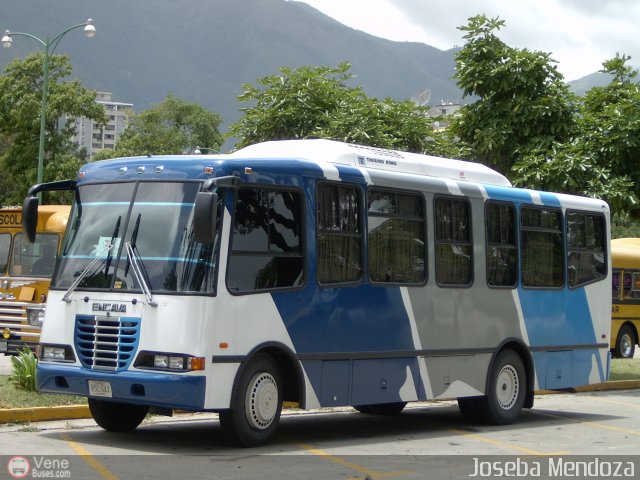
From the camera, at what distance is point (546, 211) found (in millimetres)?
15148

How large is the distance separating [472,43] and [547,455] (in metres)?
10.6

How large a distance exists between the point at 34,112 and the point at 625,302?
30046mm

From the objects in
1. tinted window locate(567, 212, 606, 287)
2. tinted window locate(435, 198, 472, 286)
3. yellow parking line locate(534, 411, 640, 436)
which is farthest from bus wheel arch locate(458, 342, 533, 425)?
tinted window locate(567, 212, 606, 287)

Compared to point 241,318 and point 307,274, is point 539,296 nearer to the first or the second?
point 307,274

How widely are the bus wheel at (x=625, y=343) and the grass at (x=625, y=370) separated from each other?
446cm

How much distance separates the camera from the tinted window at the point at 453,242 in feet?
43.2

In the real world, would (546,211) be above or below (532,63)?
below

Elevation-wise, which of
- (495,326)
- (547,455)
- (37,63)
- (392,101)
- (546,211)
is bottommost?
(547,455)

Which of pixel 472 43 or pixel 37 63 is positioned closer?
pixel 472 43

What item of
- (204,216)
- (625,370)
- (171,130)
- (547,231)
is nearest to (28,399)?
(204,216)

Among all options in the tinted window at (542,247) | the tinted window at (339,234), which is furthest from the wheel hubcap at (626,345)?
the tinted window at (339,234)

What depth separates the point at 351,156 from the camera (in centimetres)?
1230

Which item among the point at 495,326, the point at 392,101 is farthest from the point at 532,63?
the point at 495,326

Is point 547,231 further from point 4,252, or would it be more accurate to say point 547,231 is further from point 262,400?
point 4,252
